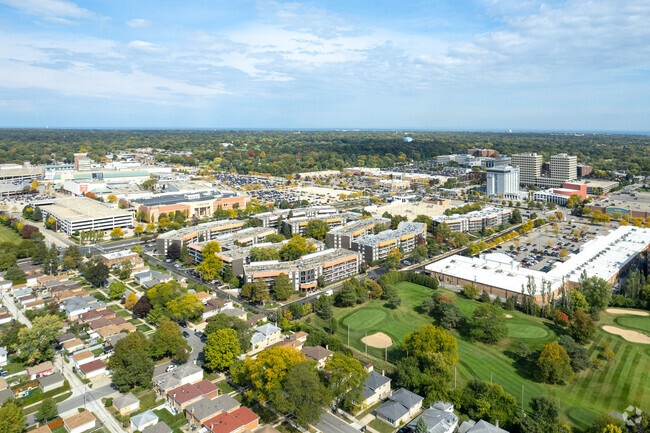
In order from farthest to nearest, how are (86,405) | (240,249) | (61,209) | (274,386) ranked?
1. (61,209)
2. (240,249)
3. (86,405)
4. (274,386)

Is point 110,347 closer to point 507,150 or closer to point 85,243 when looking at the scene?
point 85,243

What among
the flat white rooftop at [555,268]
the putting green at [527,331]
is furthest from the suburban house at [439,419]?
the flat white rooftop at [555,268]

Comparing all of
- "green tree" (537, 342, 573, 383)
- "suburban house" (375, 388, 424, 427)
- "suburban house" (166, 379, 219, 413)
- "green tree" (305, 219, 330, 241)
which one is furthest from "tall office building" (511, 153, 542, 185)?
"suburban house" (166, 379, 219, 413)

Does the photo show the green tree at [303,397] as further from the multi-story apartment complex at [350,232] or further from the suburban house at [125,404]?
the multi-story apartment complex at [350,232]

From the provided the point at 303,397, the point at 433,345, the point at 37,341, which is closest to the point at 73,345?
the point at 37,341

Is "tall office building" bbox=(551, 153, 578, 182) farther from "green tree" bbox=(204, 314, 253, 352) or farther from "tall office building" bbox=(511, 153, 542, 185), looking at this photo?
"green tree" bbox=(204, 314, 253, 352)

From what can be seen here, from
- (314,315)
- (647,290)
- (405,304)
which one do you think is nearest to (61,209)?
(314,315)
